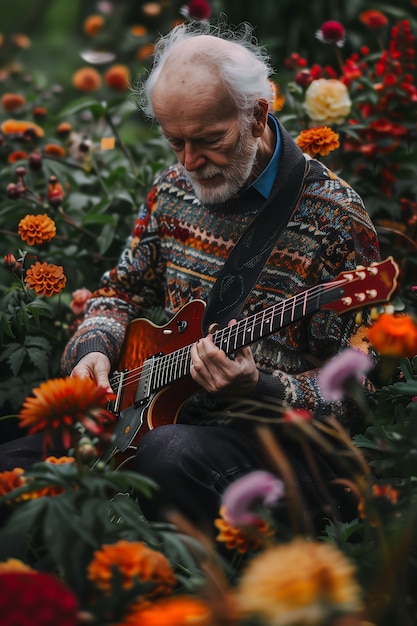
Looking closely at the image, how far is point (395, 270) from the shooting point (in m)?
1.69

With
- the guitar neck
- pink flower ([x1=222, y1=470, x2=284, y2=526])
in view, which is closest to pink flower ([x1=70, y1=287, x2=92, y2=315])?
the guitar neck

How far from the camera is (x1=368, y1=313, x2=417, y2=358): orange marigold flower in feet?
4.39

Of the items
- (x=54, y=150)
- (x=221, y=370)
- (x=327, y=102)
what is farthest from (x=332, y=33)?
(x=221, y=370)

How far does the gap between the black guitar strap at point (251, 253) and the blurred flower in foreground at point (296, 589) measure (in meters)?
1.26

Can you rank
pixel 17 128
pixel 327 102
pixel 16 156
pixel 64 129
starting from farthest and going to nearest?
pixel 64 129
pixel 17 128
pixel 16 156
pixel 327 102

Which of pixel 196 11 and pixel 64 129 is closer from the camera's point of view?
pixel 196 11

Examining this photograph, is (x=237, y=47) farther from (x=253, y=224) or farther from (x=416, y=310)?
(x=416, y=310)

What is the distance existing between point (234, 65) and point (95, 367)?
2.67ft

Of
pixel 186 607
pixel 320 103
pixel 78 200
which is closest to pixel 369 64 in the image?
pixel 320 103

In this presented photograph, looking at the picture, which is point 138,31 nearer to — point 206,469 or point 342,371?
point 206,469

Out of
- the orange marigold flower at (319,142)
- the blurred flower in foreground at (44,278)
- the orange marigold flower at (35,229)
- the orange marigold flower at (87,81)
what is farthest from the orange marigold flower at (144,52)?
the blurred flower in foreground at (44,278)

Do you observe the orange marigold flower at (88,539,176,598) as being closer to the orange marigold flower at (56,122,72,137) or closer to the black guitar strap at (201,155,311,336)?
the black guitar strap at (201,155,311,336)

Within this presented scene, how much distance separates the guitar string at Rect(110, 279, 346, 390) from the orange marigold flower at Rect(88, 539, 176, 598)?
68 cm

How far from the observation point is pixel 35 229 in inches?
102
